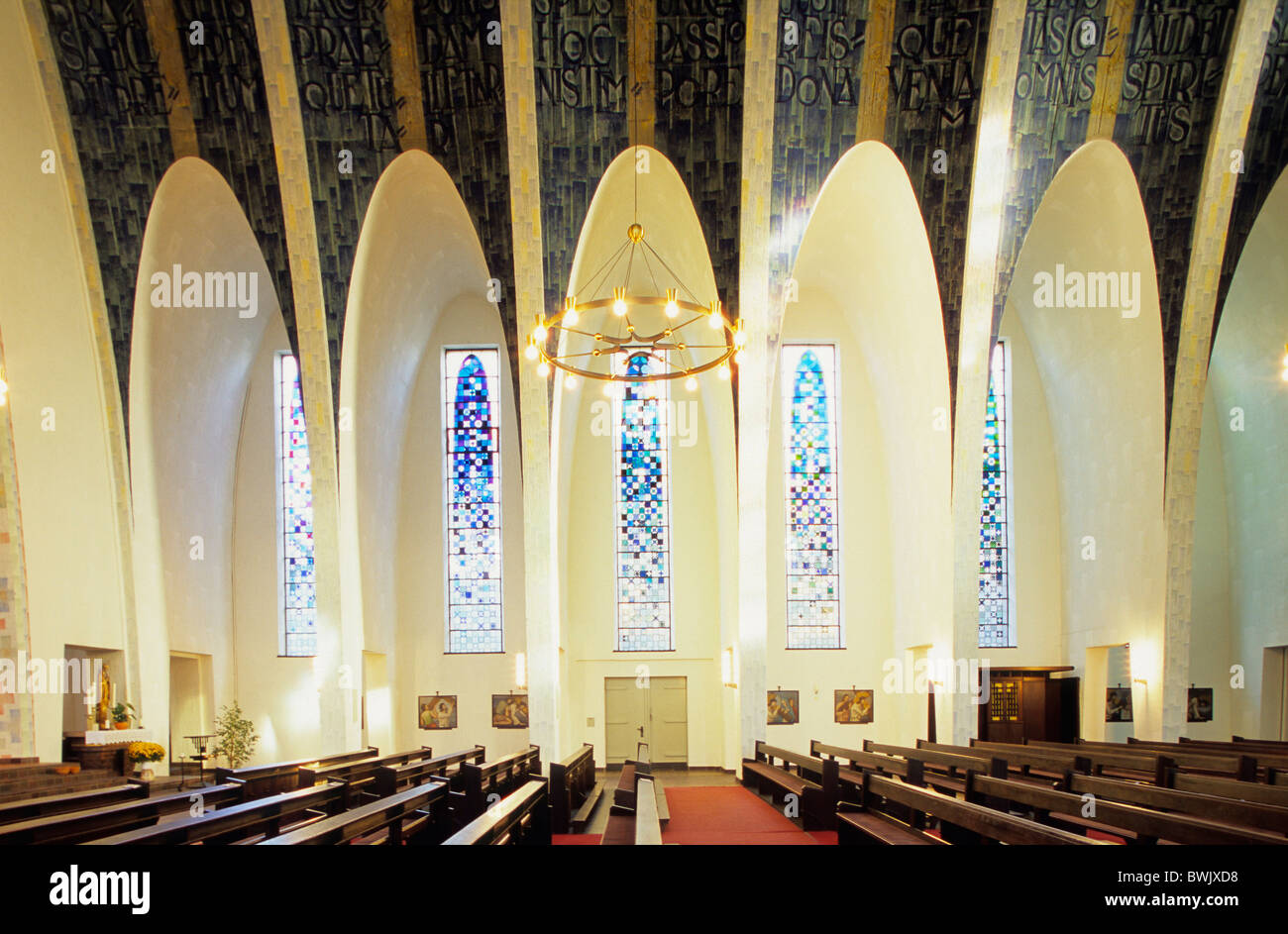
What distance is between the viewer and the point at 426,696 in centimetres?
1603

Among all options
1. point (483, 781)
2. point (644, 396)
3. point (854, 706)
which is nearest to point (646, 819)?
point (483, 781)

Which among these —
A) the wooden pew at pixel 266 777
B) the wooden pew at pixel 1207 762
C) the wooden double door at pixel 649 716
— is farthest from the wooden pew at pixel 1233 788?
the wooden double door at pixel 649 716

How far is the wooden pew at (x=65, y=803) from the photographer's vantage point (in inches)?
183

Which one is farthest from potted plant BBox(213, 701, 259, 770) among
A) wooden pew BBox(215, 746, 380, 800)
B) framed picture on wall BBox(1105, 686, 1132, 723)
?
framed picture on wall BBox(1105, 686, 1132, 723)

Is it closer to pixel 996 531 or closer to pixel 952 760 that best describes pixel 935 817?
pixel 952 760

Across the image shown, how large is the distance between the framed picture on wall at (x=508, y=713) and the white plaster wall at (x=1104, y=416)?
8.50 m

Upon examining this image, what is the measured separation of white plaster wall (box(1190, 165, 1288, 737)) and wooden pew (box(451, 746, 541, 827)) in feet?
35.9

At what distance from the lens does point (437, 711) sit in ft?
52.4

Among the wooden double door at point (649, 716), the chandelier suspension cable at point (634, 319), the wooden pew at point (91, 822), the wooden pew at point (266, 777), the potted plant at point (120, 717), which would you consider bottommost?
the wooden double door at point (649, 716)

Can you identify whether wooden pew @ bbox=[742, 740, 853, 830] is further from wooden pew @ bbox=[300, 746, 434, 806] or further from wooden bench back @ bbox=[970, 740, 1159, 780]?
wooden pew @ bbox=[300, 746, 434, 806]

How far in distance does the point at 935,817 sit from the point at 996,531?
1206cm

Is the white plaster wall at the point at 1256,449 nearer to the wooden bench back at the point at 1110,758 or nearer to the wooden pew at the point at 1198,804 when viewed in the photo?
the wooden bench back at the point at 1110,758

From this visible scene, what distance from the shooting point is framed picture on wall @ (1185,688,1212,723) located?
14859mm
